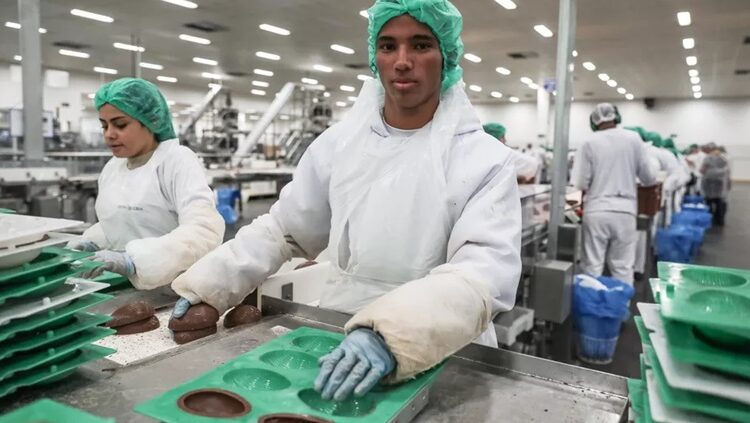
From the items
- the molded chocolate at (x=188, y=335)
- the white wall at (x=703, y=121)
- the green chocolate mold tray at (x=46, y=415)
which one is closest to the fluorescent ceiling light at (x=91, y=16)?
the molded chocolate at (x=188, y=335)

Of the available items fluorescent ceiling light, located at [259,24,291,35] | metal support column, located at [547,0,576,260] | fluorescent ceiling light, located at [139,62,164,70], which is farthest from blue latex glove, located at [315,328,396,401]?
fluorescent ceiling light, located at [139,62,164,70]

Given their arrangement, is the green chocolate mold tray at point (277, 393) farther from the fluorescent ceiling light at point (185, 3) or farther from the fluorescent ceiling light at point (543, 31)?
the fluorescent ceiling light at point (543, 31)

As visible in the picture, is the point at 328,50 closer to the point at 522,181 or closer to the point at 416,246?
the point at 522,181

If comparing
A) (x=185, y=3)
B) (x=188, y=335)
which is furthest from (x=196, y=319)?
(x=185, y=3)

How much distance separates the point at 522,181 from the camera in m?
5.00

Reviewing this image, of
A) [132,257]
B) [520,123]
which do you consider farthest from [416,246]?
[520,123]

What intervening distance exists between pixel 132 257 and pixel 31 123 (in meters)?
2.68

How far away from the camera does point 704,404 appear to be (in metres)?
0.55

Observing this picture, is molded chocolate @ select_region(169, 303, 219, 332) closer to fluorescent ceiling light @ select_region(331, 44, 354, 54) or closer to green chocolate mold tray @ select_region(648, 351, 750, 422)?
green chocolate mold tray @ select_region(648, 351, 750, 422)

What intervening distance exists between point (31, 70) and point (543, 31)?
7.30 metres

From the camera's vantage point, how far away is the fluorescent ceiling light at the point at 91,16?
7836 mm

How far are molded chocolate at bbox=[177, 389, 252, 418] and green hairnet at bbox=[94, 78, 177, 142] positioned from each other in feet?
4.62

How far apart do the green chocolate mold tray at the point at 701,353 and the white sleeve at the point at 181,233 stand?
128 centimetres

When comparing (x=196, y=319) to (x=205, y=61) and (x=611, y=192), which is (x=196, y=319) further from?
(x=205, y=61)
